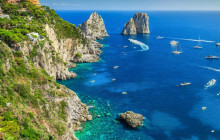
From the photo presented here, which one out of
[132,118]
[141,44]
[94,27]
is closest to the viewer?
[132,118]

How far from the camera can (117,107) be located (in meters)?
65.2

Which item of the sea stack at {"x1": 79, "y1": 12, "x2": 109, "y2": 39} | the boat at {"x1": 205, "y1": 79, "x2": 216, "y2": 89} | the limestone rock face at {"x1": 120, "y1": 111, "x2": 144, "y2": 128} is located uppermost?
the sea stack at {"x1": 79, "y1": 12, "x2": 109, "y2": 39}

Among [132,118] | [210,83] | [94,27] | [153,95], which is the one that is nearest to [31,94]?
[132,118]

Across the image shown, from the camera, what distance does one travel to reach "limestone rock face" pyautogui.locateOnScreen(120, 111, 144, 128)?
55.0 metres

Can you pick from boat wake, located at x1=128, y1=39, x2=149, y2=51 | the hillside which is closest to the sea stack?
boat wake, located at x1=128, y1=39, x2=149, y2=51

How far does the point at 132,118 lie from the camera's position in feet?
185

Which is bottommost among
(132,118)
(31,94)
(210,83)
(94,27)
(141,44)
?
(132,118)

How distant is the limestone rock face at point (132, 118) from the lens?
5504 centimetres

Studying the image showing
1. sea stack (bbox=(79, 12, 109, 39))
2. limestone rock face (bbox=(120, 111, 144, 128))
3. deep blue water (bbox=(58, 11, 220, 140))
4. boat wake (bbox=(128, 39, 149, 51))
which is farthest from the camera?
sea stack (bbox=(79, 12, 109, 39))

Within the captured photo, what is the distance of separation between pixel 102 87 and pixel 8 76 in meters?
45.3

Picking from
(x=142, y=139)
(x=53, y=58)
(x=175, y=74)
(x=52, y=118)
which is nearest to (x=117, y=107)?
(x=142, y=139)

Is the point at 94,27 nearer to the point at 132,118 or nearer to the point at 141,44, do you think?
the point at 141,44

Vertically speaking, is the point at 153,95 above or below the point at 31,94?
below

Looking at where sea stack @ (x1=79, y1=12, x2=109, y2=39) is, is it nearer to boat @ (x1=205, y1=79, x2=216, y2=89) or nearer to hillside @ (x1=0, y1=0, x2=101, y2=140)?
hillside @ (x1=0, y1=0, x2=101, y2=140)
